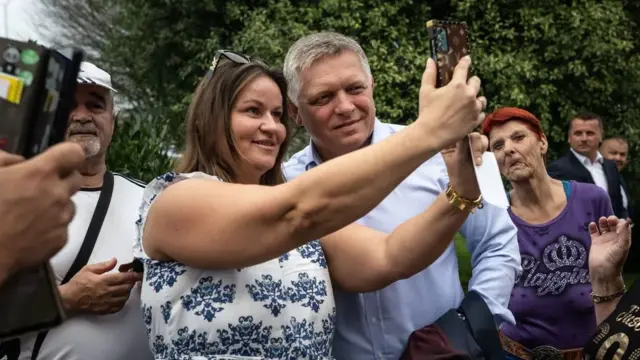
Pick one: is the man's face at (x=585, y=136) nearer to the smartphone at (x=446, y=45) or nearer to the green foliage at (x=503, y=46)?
the green foliage at (x=503, y=46)

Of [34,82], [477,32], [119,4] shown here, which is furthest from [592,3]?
[34,82]

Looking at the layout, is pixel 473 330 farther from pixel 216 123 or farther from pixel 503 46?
pixel 503 46

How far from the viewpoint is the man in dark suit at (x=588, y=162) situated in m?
7.90

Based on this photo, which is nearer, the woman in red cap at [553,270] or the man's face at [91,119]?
the man's face at [91,119]

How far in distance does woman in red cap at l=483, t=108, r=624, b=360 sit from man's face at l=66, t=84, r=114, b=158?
2.07 meters

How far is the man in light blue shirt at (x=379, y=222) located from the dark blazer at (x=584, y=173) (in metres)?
4.61

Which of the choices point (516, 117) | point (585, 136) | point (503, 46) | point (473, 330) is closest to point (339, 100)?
point (473, 330)

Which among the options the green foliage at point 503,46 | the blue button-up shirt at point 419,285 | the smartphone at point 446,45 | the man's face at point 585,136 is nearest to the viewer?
the smartphone at point 446,45

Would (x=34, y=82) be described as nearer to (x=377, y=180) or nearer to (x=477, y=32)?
(x=377, y=180)

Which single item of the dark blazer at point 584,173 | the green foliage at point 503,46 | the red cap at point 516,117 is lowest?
the dark blazer at point 584,173

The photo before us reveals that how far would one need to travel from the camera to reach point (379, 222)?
2.84 m

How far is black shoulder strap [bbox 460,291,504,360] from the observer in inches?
103

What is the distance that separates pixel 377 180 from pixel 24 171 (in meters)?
0.84

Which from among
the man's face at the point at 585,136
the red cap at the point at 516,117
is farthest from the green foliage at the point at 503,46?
the red cap at the point at 516,117
